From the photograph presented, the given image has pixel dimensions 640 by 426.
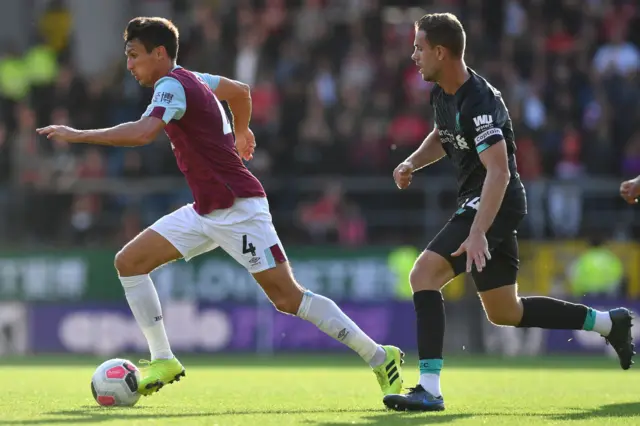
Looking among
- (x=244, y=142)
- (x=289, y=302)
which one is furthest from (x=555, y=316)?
(x=244, y=142)

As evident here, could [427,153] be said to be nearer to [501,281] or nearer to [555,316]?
[501,281]

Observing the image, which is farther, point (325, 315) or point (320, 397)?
point (320, 397)

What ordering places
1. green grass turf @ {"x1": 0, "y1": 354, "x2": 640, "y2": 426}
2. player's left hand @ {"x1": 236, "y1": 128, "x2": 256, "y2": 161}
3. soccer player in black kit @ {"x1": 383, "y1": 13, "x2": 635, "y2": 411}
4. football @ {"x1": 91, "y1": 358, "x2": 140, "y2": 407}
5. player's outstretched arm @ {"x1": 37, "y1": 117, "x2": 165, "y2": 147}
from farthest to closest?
1. player's left hand @ {"x1": 236, "y1": 128, "x2": 256, "y2": 161}
2. football @ {"x1": 91, "y1": 358, "x2": 140, "y2": 407}
3. soccer player in black kit @ {"x1": 383, "y1": 13, "x2": 635, "y2": 411}
4. player's outstretched arm @ {"x1": 37, "y1": 117, "x2": 165, "y2": 147}
5. green grass turf @ {"x1": 0, "y1": 354, "x2": 640, "y2": 426}

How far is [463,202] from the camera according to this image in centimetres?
782

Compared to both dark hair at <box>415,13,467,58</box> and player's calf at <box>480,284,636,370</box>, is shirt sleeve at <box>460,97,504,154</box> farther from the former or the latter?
player's calf at <box>480,284,636,370</box>

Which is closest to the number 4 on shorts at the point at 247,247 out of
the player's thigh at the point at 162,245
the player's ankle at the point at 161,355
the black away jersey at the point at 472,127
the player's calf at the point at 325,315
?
the player's calf at the point at 325,315

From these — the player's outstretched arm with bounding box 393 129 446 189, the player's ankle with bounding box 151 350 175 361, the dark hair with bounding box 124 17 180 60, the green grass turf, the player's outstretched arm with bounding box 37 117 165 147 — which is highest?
the dark hair with bounding box 124 17 180 60

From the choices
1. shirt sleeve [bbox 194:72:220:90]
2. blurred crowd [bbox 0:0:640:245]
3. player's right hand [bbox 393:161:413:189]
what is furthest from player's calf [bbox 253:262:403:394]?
blurred crowd [bbox 0:0:640:245]

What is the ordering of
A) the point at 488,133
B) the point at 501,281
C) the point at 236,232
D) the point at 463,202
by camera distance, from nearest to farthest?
the point at 488,133 < the point at 463,202 < the point at 501,281 < the point at 236,232

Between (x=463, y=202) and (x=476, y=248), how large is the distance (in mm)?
688

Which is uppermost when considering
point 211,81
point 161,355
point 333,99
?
point 211,81

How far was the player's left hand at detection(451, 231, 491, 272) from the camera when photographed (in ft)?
23.5

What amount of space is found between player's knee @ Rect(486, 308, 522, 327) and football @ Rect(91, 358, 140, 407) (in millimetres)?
2245

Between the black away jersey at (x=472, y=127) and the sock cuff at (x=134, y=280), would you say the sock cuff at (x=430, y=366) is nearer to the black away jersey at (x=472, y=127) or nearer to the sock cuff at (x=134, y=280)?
the black away jersey at (x=472, y=127)
